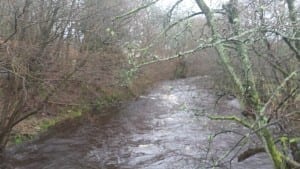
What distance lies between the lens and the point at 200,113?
486 cm

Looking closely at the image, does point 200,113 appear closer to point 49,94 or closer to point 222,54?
point 222,54

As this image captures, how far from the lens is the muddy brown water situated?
12.3 metres

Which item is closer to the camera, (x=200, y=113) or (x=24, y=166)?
(x=200, y=113)

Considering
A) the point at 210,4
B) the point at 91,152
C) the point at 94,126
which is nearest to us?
the point at 210,4

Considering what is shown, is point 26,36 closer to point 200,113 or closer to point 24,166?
point 24,166

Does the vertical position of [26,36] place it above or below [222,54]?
above

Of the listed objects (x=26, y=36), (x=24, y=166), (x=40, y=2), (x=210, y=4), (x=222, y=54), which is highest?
(x=40, y=2)

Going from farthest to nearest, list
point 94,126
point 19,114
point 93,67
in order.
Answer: point 94,126, point 93,67, point 19,114

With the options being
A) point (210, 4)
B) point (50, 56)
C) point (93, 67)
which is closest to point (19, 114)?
point (50, 56)

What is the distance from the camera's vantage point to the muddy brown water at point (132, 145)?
12.3 meters

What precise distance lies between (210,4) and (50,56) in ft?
36.4

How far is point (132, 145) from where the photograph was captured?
1470 cm

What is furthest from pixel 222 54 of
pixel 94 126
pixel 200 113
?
pixel 94 126

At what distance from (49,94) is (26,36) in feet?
7.77
